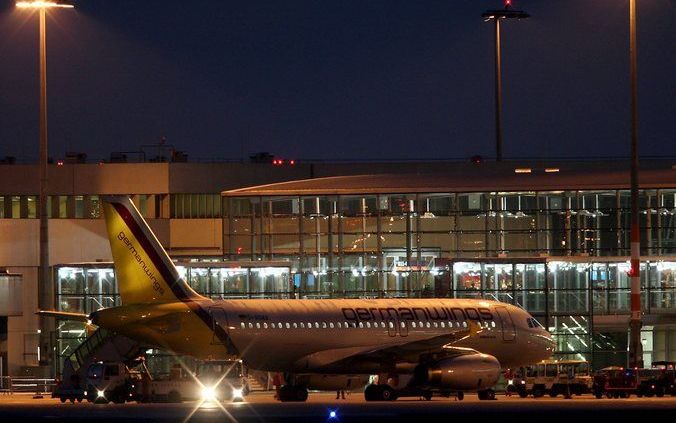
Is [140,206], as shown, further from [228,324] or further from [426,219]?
[228,324]

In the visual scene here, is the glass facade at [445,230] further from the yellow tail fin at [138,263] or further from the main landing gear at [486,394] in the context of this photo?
the yellow tail fin at [138,263]

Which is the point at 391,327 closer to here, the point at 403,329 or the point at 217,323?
the point at 403,329

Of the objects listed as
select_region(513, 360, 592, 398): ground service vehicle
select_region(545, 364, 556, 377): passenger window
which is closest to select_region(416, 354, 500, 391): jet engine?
select_region(513, 360, 592, 398): ground service vehicle

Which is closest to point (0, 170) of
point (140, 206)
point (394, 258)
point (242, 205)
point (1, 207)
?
point (1, 207)

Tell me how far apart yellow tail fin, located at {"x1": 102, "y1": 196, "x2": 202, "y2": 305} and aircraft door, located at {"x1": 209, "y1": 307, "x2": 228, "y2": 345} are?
109cm

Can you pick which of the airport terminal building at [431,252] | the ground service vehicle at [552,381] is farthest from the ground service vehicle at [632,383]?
the airport terminal building at [431,252]

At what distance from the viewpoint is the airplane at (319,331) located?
206 feet

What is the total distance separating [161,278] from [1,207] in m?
46.0

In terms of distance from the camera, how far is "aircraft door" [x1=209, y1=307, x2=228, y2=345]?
63094 millimetres

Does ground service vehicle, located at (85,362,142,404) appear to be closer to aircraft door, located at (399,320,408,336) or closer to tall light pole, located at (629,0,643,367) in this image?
aircraft door, located at (399,320,408,336)

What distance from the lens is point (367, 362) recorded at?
6600 cm

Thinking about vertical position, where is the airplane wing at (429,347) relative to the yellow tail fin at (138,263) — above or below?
below

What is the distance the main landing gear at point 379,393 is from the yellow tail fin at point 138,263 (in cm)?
804

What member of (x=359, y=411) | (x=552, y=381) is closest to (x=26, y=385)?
(x=552, y=381)
